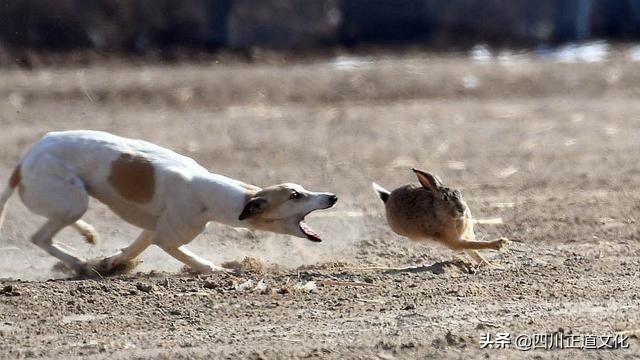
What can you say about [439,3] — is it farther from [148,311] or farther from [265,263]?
[148,311]

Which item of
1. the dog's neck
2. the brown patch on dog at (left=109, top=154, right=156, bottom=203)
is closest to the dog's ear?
the dog's neck

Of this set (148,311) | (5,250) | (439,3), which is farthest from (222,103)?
(148,311)

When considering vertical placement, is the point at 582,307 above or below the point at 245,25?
above

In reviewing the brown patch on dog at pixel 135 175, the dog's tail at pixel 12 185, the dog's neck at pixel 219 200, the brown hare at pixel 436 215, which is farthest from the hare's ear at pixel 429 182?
the dog's tail at pixel 12 185

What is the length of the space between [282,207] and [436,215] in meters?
1.02

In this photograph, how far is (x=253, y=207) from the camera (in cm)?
880

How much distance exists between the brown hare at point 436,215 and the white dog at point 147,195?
2.03 feet

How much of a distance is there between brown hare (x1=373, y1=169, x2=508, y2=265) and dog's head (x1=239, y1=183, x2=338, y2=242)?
1.67 feet

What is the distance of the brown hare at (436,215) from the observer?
27.7 ft

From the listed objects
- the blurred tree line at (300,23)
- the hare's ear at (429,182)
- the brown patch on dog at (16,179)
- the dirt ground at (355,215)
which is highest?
the hare's ear at (429,182)

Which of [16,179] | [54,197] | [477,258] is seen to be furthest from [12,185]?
[477,258]

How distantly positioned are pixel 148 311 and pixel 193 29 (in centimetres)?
1477

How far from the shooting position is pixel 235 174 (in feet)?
A: 41.9

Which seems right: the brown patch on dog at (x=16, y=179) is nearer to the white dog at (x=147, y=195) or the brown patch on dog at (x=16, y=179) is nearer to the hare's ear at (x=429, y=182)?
the white dog at (x=147, y=195)
